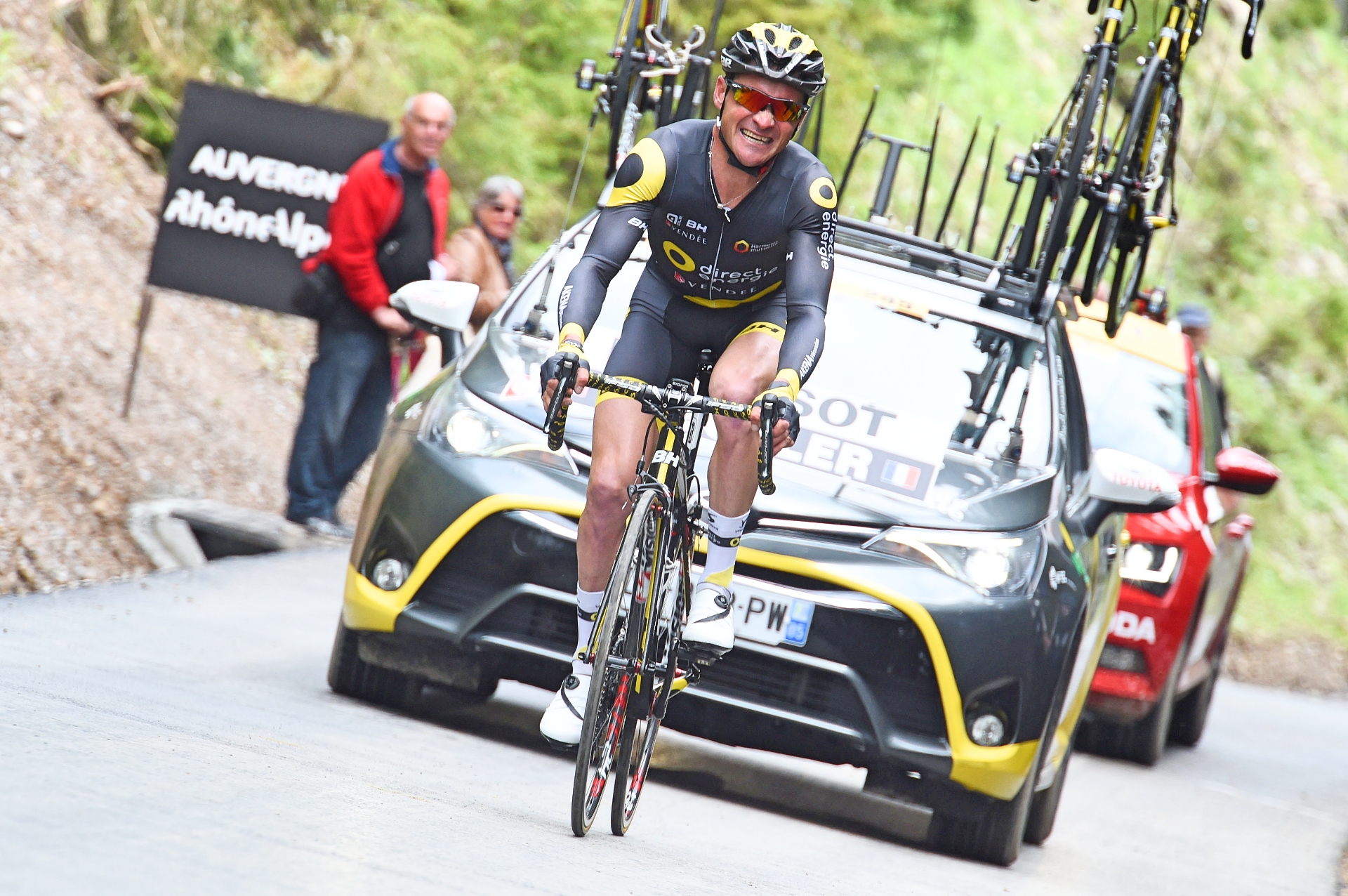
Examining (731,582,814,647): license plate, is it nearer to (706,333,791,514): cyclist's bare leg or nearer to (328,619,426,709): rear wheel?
(706,333,791,514): cyclist's bare leg

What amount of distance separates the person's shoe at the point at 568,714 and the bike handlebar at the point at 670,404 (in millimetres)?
752

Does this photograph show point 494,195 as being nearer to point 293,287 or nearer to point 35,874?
point 293,287

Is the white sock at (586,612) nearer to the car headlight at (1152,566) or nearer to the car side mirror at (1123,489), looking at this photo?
the car side mirror at (1123,489)

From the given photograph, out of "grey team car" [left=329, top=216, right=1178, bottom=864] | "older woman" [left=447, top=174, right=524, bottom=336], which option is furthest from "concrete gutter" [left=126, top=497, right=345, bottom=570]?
"grey team car" [left=329, top=216, right=1178, bottom=864]

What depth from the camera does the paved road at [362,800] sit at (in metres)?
4.08

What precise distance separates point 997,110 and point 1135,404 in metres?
17.8

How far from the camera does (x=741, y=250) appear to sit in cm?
543

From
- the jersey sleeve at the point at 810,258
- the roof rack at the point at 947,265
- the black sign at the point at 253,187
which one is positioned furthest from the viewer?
the black sign at the point at 253,187

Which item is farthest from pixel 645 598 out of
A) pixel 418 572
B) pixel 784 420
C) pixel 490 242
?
pixel 490 242

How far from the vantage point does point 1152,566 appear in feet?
31.7

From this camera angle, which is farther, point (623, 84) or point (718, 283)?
point (623, 84)

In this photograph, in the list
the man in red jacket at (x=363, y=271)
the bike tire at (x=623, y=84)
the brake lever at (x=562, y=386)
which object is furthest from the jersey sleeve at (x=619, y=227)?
the man in red jacket at (x=363, y=271)

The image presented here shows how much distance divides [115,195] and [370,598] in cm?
782

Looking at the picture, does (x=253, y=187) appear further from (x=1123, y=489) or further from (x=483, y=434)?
(x=1123, y=489)
